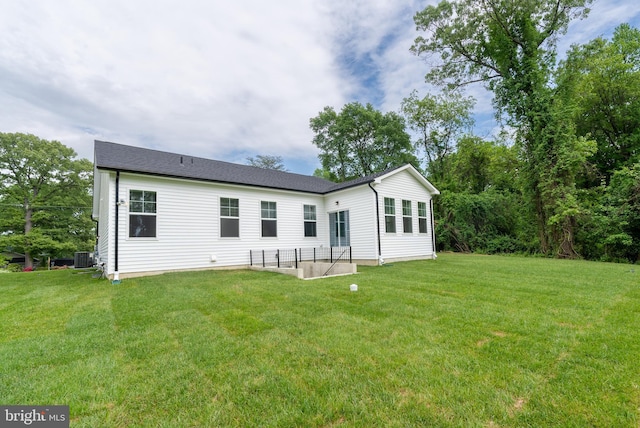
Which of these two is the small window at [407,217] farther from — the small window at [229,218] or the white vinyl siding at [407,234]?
the small window at [229,218]

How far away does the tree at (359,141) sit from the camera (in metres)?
25.9

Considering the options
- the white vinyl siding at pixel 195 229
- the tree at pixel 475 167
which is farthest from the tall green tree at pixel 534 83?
the white vinyl siding at pixel 195 229

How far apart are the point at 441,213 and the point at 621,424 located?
2036 centimetres

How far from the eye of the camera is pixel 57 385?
227 centimetres

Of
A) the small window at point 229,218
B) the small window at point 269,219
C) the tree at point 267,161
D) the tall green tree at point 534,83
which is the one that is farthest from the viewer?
the tree at point 267,161

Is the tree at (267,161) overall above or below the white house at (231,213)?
above

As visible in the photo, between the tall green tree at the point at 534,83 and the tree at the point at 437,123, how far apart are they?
6.83m

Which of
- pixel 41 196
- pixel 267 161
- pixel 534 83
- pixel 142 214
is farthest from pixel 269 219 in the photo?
pixel 267 161

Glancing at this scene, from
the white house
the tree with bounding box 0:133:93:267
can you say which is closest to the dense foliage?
the white house

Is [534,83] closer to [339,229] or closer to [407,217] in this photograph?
[407,217]

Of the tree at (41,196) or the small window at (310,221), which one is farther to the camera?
the tree at (41,196)

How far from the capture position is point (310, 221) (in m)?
12.4

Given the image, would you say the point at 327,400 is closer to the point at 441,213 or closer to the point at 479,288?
the point at 479,288

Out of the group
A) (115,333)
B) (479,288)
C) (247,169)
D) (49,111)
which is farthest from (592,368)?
(49,111)
